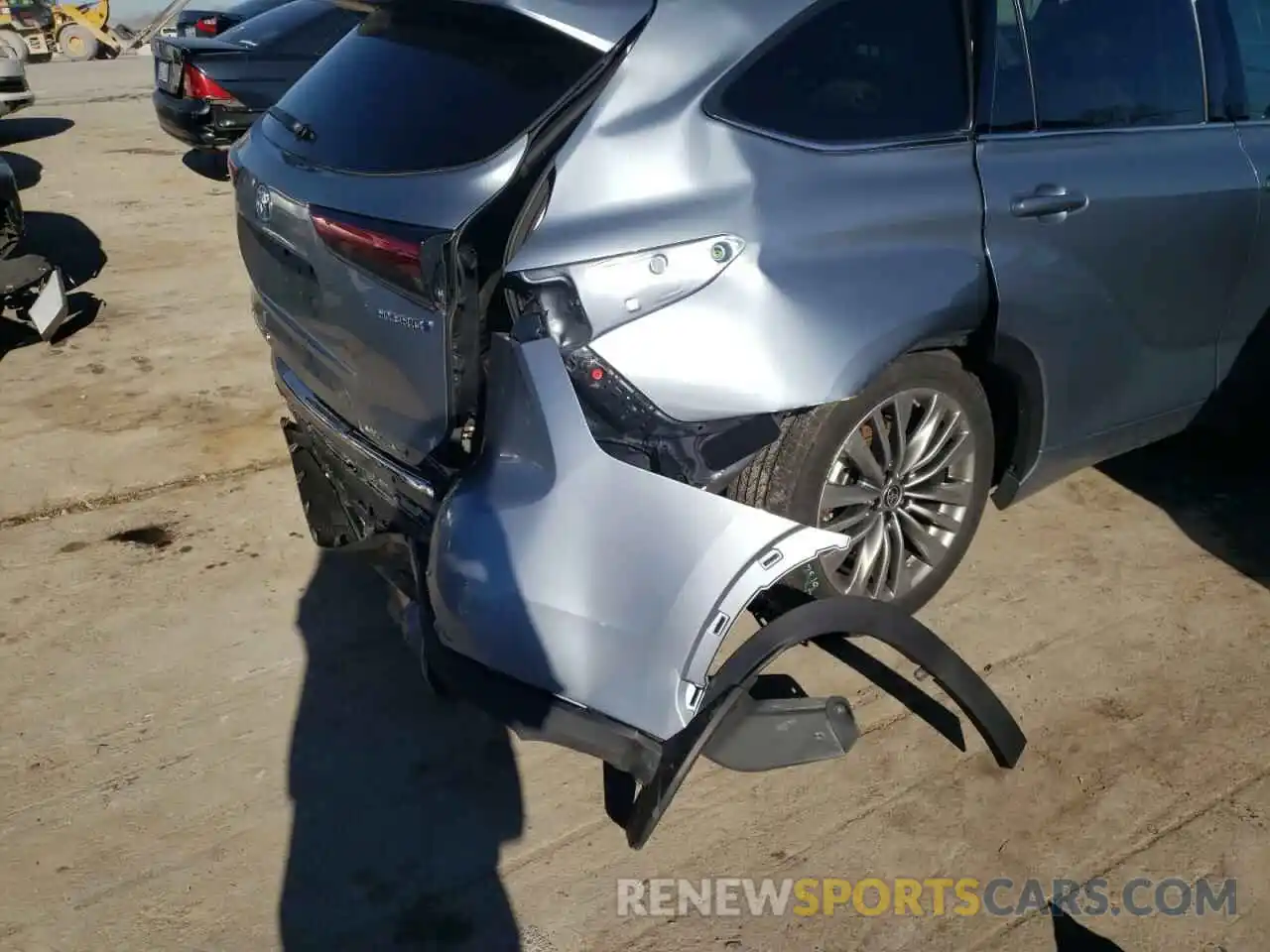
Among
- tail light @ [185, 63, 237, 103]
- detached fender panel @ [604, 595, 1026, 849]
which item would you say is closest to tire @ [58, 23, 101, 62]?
tail light @ [185, 63, 237, 103]

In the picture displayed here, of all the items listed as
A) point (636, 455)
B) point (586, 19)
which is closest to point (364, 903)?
point (636, 455)

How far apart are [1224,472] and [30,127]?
12733 millimetres

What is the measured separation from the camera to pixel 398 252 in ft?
8.32

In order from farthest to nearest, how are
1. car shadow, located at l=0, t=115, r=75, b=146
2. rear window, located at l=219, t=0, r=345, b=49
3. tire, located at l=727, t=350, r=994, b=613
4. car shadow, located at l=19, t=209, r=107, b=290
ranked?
car shadow, located at l=0, t=115, r=75, b=146 → rear window, located at l=219, t=0, r=345, b=49 → car shadow, located at l=19, t=209, r=107, b=290 → tire, located at l=727, t=350, r=994, b=613

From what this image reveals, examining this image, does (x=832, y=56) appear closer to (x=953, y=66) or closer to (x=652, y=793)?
(x=953, y=66)

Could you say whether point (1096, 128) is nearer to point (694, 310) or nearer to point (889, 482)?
point (889, 482)

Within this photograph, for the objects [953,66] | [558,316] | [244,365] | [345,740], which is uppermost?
[953,66]

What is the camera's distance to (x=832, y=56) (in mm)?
2783

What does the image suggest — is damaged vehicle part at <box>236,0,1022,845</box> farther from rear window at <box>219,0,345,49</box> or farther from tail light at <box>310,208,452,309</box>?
rear window at <box>219,0,345,49</box>

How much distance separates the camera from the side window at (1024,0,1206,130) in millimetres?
3189

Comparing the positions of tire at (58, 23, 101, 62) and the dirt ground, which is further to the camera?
tire at (58, 23, 101, 62)

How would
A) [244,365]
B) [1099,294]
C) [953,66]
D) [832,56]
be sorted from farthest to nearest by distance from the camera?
[244,365] < [1099,294] < [953,66] < [832,56]

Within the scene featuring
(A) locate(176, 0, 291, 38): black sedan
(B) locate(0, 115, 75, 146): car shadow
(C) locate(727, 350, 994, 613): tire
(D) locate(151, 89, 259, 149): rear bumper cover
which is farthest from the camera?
(B) locate(0, 115, 75, 146): car shadow

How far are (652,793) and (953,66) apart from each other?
2.05 meters
